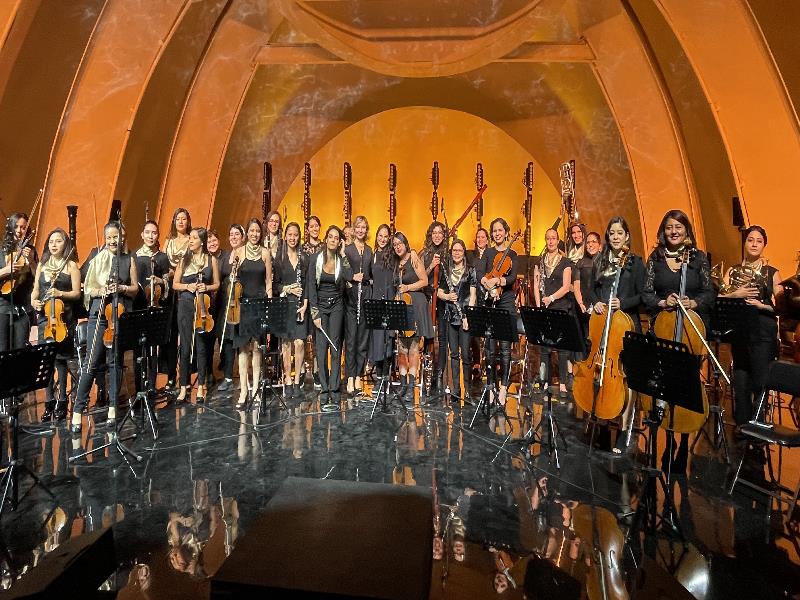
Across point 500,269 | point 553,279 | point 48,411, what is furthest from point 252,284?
point 553,279

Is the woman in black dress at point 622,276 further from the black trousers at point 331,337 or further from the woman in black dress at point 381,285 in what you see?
the black trousers at point 331,337

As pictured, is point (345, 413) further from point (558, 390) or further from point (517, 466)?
point (558, 390)

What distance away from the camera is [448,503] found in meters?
3.59

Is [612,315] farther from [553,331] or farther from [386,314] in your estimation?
[386,314]

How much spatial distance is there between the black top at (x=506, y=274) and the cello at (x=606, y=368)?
5.66ft

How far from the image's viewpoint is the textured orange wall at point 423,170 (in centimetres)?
1199

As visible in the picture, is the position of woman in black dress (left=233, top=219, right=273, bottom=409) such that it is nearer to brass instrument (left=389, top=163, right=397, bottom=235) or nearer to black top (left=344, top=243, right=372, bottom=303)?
black top (left=344, top=243, right=372, bottom=303)

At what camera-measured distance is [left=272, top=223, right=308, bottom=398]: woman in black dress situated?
6.56m

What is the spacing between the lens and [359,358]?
6.77 metres

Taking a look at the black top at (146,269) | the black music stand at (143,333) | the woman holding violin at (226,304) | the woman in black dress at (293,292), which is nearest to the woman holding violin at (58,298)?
the black top at (146,269)

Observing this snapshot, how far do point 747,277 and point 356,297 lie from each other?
419cm

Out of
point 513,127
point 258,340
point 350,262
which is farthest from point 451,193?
point 258,340

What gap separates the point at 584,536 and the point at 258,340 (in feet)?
13.5

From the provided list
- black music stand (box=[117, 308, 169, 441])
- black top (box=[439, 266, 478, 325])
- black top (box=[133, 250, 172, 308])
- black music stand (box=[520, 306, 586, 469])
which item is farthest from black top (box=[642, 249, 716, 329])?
black top (box=[133, 250, 172, 308])
